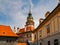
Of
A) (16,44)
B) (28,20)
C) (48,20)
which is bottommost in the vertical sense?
(16,44)

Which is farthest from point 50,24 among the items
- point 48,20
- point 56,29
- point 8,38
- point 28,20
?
point 28,20

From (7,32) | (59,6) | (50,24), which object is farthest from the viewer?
(7,32)

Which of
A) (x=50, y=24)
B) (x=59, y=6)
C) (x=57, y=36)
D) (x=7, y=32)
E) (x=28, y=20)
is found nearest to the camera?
(x=59, y=6)

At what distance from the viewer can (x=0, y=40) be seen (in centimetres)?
3938

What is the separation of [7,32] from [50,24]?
1897 centimetres

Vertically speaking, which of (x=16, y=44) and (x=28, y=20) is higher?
(x=28, y=20)

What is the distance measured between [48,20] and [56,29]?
449 centimetres

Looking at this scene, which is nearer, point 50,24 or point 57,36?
point 57,36

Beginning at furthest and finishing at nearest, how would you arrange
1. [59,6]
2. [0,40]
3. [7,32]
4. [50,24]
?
[7,32]
[0,40]
[50,24]
[59,6]

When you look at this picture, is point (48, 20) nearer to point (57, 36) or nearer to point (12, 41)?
point (57, 36)

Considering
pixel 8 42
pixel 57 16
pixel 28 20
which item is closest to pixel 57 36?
pixel 57 16

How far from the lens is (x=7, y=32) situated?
1673 inches

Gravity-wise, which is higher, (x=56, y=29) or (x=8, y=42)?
(x=56, y=29)

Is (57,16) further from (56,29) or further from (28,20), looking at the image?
(28,20)
